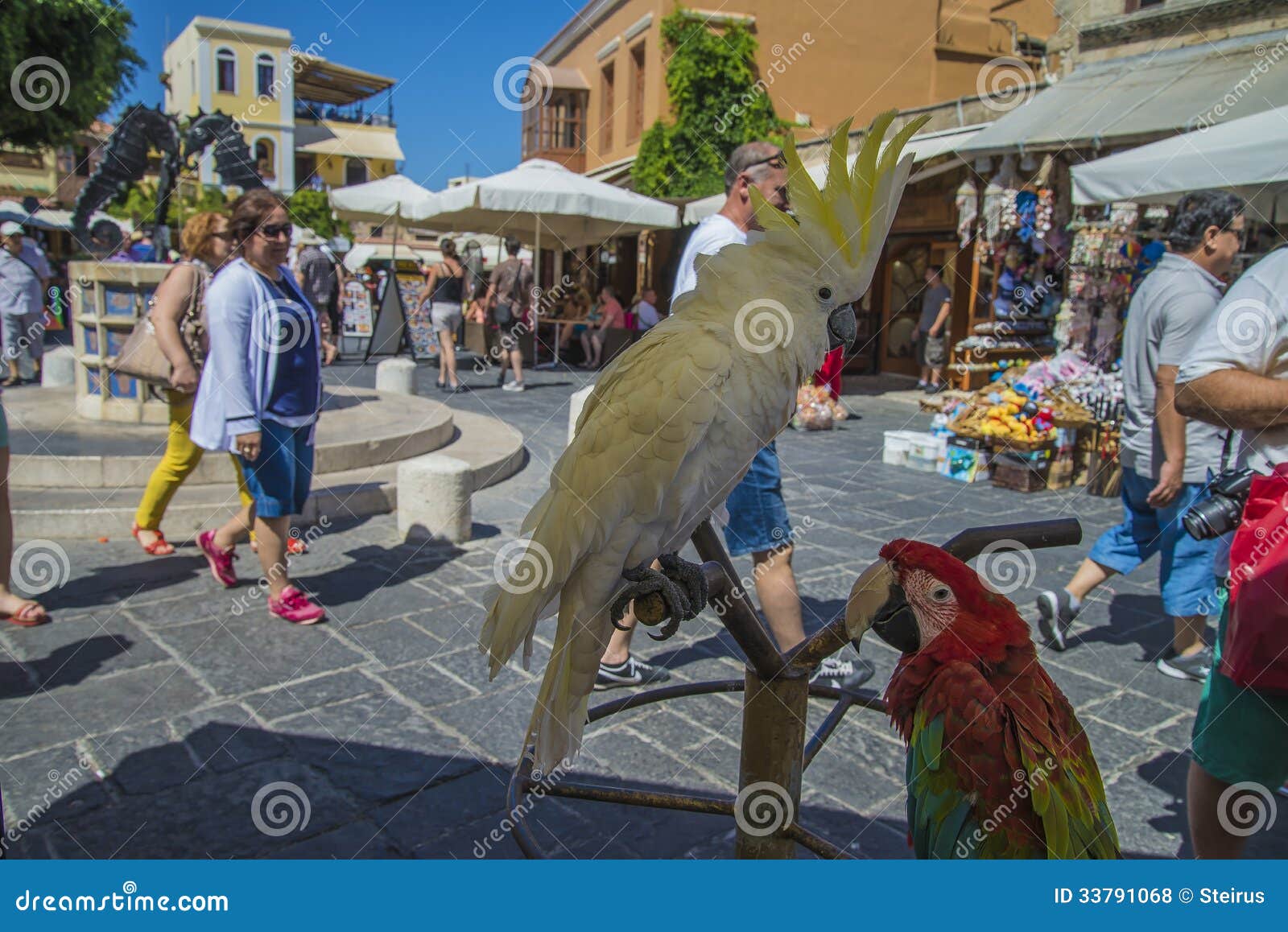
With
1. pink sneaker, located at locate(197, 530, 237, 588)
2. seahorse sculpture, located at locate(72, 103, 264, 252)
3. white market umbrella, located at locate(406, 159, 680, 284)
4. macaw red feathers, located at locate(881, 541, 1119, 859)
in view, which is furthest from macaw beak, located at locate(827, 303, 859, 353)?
white market umbrella, located at locate(406, 159, 680, 284)

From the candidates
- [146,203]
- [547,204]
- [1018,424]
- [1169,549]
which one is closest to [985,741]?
[1169,549]

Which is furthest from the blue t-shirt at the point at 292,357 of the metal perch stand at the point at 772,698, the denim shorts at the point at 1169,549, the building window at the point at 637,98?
the building window at the point at 637,98

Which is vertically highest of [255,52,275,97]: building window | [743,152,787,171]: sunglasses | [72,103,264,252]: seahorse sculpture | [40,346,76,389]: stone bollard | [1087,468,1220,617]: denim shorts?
[255,52,275,97]: building window

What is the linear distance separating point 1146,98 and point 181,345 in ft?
34.1

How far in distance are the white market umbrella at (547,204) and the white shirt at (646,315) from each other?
146 cm

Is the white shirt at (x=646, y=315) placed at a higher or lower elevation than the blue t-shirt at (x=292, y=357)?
higher

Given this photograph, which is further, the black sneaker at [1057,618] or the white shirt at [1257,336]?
the black sneaker at [1057,618]

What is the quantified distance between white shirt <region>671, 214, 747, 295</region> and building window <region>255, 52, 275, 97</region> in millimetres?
32437

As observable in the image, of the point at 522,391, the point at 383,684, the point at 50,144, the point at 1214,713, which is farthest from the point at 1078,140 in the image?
the point at 50,144

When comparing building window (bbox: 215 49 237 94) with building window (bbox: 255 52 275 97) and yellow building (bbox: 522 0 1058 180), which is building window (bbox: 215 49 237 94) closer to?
building window (bbox: 255 52 275 97)

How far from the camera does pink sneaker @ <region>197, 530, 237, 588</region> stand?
183 inches

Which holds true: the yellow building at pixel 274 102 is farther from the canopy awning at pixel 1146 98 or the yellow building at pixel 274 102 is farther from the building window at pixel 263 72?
the canopy awning at pixel 1146 98

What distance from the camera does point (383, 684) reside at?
3617 millimetres

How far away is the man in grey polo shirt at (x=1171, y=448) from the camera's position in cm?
365
